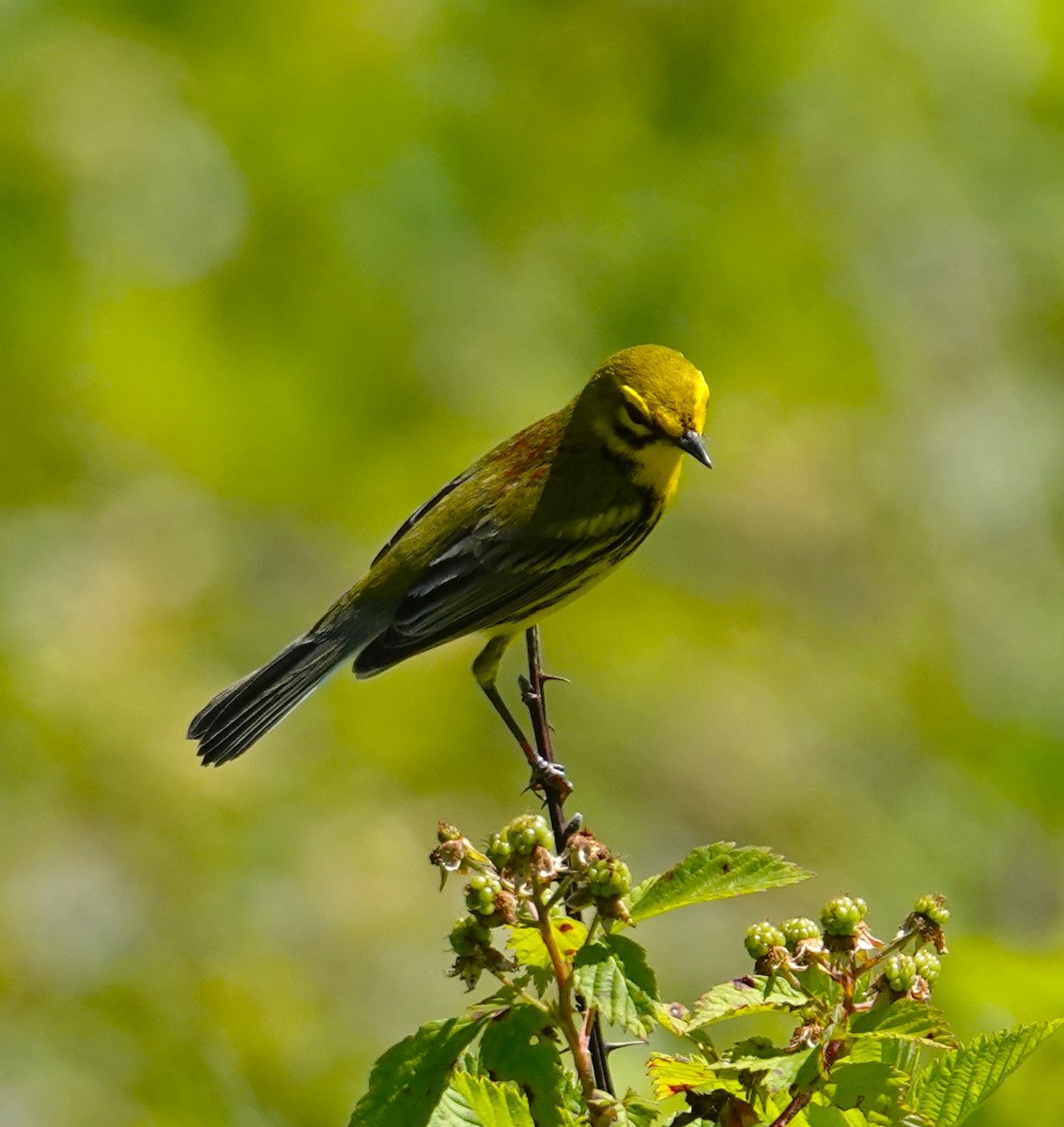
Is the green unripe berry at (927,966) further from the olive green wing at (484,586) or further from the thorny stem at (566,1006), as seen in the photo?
the olive green wing at (484,586)

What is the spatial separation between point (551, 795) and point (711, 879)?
0.37 meters

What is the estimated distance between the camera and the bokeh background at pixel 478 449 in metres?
5.00

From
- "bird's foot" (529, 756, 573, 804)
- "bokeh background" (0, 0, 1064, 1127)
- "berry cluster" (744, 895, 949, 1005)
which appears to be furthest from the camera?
"bokeh background" (0, 0, 1064, 1127)

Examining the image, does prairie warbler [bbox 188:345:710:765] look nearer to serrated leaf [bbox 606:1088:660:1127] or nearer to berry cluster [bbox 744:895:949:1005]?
berry cluster [bbox 744:895:949:1005]

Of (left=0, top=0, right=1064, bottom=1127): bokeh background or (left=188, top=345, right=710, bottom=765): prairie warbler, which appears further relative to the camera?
(left=0, top=0, right=1064, bottom=1127): bokeh background

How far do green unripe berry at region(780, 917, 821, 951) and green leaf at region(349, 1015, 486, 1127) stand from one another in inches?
12.4

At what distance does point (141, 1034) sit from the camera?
4039 millimetres

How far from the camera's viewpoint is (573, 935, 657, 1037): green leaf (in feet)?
5.04

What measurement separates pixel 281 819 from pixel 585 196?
272 centimetres

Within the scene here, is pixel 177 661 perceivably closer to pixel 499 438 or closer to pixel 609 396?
pixel 499 438

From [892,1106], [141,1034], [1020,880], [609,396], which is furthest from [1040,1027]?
[1020,880]

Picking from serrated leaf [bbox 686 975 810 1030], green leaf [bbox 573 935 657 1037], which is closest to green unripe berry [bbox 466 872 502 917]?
green leaf [bbox 573 935 657 1037]

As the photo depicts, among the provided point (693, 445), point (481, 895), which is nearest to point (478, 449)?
point (693, 445)

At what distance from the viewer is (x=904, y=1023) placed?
1.53 meters
